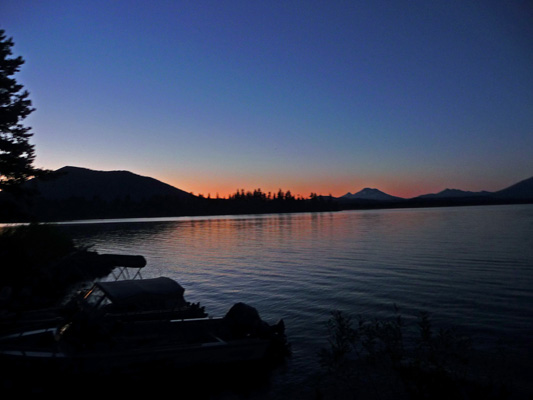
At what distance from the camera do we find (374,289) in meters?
30.4

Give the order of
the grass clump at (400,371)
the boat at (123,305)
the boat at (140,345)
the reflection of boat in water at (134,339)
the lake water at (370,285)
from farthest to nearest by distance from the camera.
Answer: the lake water at (370,285), the boat at (123,305), the reflection of boat in water at (134,339), the boat at (140,345), the grass clump at (400,371)

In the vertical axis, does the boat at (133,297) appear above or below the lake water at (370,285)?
above

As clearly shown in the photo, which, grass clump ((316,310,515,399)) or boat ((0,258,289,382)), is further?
boat ((0,258,289,382))

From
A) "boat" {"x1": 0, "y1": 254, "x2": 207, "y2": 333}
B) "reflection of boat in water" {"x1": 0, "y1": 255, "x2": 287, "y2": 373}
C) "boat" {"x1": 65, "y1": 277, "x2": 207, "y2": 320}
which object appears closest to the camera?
"reflection of boat in water" {"x1": 0, "y1": 255, "x2": 287, "y2": 373}

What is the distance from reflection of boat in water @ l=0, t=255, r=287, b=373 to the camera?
47.9 feet

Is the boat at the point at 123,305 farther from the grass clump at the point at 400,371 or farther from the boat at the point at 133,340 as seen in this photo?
the grass clump at the point at 400,371

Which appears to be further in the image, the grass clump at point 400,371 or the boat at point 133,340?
the boat at point 133,340

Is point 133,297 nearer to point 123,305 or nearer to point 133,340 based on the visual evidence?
point 123,305

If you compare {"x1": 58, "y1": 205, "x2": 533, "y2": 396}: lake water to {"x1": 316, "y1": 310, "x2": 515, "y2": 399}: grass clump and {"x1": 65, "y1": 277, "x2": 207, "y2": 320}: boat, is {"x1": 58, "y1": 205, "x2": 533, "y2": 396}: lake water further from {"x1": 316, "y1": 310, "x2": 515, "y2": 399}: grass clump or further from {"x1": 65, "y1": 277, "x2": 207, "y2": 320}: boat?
{"x1": 65, "y1": 277, "x2": 207, "y2": 320}: boat

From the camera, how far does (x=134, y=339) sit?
17375mm

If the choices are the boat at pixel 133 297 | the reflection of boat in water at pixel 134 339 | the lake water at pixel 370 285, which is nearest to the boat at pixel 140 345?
the reflection of boat in water at pixel 134 339

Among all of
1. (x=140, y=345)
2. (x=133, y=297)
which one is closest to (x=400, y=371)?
(x=140, y=345)

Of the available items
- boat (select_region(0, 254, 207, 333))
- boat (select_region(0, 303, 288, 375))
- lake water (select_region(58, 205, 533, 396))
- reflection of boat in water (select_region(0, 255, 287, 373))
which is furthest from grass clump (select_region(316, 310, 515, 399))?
boat (select_region(0, 254, 207, 333))

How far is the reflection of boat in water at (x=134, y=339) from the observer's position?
14.6 m
